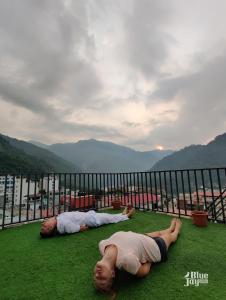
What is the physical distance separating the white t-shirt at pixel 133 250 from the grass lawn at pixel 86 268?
17 centimetres

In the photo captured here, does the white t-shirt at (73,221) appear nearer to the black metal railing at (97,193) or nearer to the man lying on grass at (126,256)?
the black metal railing at (97,193)

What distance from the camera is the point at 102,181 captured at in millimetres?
6250

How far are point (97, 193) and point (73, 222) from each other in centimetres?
289

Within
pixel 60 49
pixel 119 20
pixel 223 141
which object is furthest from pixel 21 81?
pixel 223 141

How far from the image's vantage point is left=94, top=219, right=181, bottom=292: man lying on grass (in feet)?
4.46

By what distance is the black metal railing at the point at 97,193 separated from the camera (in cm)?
397

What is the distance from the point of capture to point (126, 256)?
4.70 ft

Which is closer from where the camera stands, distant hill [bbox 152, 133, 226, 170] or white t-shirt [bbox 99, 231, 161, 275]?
white t-shirt [bbox 99, 231, 161, 275]

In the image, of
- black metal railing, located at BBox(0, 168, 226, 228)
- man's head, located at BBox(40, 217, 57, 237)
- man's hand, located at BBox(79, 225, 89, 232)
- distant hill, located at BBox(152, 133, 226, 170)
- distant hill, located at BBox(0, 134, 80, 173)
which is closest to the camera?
man's head, located at BBox(40, 217, 57, 237)

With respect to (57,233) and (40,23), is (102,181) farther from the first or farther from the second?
(40,23)

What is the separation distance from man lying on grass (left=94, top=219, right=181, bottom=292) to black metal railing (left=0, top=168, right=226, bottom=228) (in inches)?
87.8

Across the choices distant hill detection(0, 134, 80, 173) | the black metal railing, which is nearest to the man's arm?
the black metal railing

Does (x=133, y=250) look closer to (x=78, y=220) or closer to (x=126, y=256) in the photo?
(x=126, y=256)

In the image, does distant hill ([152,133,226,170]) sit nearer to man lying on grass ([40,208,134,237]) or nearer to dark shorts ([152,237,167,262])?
man lying on grass ([40,208,134,237])
